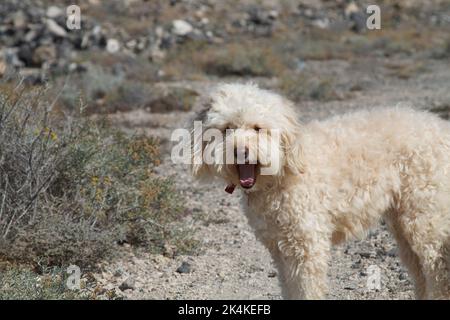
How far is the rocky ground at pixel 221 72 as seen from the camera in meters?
6.36

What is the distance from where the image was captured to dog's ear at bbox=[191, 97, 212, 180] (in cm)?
484

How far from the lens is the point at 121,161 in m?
7.22

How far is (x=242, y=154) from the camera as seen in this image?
4.51m

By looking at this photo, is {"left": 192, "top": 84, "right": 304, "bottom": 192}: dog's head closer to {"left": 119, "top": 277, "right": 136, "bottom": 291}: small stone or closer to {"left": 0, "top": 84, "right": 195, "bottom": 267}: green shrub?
{"left": 119, "top": 277, "right": 136, "bottom": 291}: small stone

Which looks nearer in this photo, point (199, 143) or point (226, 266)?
point (199, 143)

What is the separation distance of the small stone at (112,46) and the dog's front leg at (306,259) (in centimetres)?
1677

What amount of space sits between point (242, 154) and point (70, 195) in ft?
8.91

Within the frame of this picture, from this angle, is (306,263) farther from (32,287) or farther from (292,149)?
(32,287)

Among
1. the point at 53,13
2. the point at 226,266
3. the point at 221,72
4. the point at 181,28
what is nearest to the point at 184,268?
the point at 226,266

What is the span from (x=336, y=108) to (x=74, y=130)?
25.0 ft

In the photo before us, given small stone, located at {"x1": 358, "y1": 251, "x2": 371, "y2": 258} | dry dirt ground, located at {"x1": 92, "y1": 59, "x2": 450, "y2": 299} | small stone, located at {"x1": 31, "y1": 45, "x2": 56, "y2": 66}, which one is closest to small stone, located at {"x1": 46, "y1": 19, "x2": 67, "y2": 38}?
small stone, located at {"x1": 31, "y1": 45, "x2": 56, "y2": 66}

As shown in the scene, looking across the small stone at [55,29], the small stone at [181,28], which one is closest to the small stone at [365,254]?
the small stone at [55,29]

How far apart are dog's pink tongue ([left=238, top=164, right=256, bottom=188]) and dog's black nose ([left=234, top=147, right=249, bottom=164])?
102 mm
